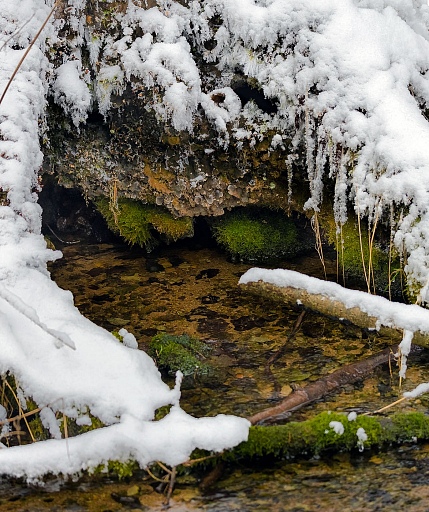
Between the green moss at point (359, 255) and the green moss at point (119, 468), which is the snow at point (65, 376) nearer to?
the green moss at point (119, 468)

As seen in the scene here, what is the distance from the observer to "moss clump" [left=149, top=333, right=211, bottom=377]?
4.49 m

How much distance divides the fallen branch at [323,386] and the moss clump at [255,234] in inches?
94.6

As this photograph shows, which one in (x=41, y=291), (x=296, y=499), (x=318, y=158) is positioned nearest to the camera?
(x=296, y=499)

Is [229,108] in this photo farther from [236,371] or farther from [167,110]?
[236,371]

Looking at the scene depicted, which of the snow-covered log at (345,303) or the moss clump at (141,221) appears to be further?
the moss clump at (141,221)

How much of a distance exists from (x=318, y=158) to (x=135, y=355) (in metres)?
2.69

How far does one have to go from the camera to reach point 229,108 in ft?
18.4

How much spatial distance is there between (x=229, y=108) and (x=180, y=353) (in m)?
2.51

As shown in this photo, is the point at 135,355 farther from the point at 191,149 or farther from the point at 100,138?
the point at 100,138

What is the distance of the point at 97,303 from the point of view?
5.74 m

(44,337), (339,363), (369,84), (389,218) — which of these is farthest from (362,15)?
(44,337)

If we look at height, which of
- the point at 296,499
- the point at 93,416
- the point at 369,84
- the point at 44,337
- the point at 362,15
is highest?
the point at 362,15

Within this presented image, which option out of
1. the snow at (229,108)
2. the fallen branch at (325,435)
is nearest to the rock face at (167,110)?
the snow at (229,108)

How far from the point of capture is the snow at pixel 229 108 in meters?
3.66
